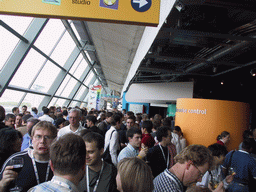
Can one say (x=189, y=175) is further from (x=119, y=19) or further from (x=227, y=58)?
(x=227, y=58)

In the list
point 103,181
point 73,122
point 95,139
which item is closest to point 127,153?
point 95,139

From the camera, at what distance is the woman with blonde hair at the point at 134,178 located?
1.37 metres

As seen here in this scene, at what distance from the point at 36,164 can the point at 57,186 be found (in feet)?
2.63

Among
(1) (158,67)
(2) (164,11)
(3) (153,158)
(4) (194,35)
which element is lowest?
(3) (153,158)

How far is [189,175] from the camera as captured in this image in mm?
1837

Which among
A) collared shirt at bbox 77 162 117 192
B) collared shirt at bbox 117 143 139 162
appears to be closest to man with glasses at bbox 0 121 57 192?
collared shirt at bbox 77 162 117 192

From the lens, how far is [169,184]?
70.1 inches

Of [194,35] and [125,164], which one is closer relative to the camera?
[125,164]

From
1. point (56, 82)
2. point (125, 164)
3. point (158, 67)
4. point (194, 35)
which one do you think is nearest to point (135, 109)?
point (56, 82)

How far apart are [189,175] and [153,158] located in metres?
1.30

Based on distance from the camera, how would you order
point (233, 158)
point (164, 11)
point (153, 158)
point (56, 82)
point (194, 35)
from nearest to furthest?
point (164, 11)
point (153, 158)
point (233, 158)
point (194, 35)
point (56, 82)

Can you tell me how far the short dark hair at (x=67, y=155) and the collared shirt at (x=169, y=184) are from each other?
84 cm

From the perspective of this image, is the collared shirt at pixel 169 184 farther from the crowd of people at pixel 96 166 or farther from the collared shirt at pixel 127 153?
the collared shirt at pixel 127 153

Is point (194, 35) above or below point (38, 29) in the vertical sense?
below
